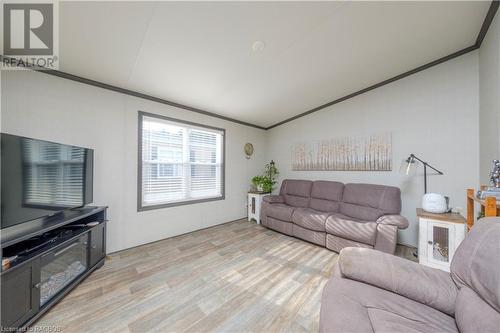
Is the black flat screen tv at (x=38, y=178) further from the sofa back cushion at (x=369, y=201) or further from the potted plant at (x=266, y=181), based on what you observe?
the sofa back cushion at (x=369, y=201)

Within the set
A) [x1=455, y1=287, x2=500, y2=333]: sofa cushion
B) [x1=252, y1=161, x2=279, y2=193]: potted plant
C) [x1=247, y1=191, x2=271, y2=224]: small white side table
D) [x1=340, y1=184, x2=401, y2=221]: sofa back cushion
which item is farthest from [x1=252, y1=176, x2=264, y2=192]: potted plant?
[x1=455, y1=287, x2=500, y2=333]: sofa cushion

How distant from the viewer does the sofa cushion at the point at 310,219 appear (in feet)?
9.14

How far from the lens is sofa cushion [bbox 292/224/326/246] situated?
2.77m

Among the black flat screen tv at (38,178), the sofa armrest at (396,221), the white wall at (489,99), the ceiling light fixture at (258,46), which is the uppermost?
the ceiling light fixture at (258,46)

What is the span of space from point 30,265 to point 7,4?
77.0 inches

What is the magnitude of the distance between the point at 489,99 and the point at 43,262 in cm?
445

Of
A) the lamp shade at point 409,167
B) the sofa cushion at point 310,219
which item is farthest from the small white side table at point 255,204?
the lamp shade at point 409,167

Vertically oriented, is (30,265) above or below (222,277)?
above

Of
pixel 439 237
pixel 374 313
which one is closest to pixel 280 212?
pixel 439 237

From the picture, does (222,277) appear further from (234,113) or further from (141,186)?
(234,113)

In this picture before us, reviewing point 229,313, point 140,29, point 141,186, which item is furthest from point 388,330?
point 141,186

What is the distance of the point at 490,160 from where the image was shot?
1870 millimetres

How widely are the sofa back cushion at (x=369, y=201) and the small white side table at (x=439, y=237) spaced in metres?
0.51

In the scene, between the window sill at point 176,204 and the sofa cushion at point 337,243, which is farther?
the window sill at point 176,204
